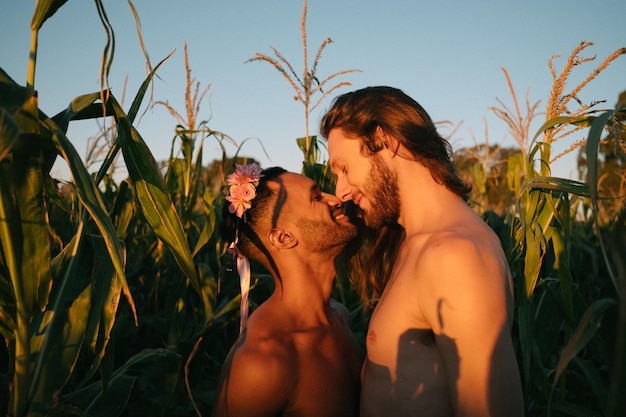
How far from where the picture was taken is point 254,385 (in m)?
1.98

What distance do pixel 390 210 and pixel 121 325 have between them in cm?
172

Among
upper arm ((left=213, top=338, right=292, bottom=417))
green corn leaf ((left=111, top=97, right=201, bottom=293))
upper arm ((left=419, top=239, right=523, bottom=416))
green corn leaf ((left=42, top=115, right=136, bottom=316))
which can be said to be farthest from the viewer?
upper arm ((left=213, top=338, right=292, bottom=417))

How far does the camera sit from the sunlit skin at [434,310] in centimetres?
152

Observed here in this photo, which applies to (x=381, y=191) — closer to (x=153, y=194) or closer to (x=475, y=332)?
(x=475, y=332)

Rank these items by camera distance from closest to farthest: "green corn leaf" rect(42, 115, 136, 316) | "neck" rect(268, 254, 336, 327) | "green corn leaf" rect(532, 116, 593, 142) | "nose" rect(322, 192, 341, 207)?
1. "green corn leaf" rect(42, 115, 136, 316)
2. "green corn leaf" rect(532, 116, 593, 142)
3. "neck" rect(268, 254, 336, 327)
4. "nose" rect(322, 192, 341, 207)

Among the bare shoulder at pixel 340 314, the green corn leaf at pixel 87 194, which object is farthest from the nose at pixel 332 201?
the green corn leaf at pixel 87 194

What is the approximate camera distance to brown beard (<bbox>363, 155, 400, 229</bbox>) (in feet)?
7.11

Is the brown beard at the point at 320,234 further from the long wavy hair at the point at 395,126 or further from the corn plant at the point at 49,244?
the corn plant at the point at 49,244

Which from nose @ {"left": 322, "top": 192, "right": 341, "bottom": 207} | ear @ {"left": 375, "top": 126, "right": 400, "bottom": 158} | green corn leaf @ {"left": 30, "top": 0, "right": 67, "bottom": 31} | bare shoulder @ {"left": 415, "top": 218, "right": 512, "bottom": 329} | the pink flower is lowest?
bare shoulder @ {"left": 415, "top": 218, "right": 512, "bottom": 329}

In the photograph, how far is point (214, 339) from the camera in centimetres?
336

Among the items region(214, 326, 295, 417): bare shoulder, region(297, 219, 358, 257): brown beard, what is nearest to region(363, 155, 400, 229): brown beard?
region(297, 219, 358, 257): brown beard

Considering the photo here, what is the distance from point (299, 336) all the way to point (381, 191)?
72 cm

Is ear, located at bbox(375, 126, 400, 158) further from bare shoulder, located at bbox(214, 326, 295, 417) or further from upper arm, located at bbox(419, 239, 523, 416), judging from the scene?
bare shoulder, located at bbox(214, 326, 295, 417)

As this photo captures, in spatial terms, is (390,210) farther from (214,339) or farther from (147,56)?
(214,339)
